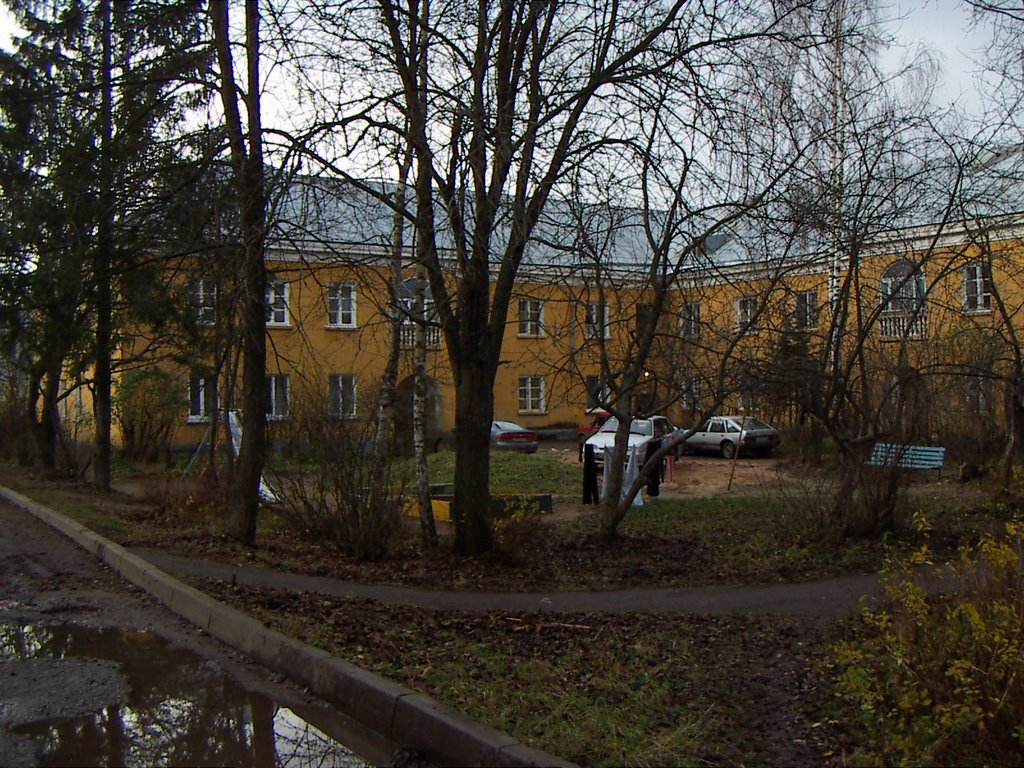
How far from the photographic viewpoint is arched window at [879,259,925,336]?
13.5m

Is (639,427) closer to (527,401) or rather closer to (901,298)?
(527,401)

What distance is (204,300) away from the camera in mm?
15578

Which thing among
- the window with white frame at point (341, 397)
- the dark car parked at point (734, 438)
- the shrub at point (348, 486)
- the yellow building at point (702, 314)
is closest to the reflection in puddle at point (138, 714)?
the yellow building at point (702, 314)

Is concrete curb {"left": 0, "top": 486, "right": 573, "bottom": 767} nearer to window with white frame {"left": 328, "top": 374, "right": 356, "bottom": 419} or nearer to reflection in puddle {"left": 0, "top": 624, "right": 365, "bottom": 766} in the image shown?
reflection in puddle {"left": 0, "top": 624, "right": 365, "bottom": 766}

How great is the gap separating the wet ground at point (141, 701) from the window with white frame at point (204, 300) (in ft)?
14.8

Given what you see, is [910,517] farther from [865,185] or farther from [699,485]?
[699,485]

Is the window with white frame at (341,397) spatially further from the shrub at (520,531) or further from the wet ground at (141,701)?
the wet ground at (141,701)

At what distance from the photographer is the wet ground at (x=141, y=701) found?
5086 mm

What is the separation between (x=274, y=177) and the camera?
32.5ft

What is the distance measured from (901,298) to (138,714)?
1174cm

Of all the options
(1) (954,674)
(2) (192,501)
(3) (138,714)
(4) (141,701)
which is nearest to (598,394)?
(2) (192,501)

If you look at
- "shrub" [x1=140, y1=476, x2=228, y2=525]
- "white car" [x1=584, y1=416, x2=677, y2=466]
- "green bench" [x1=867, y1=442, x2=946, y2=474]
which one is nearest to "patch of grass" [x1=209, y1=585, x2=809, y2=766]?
"green bench" [x1=867, y1=442, x2=946, y2=474]

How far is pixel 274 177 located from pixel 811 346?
8.42 m

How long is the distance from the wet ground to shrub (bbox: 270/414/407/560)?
3550mm
